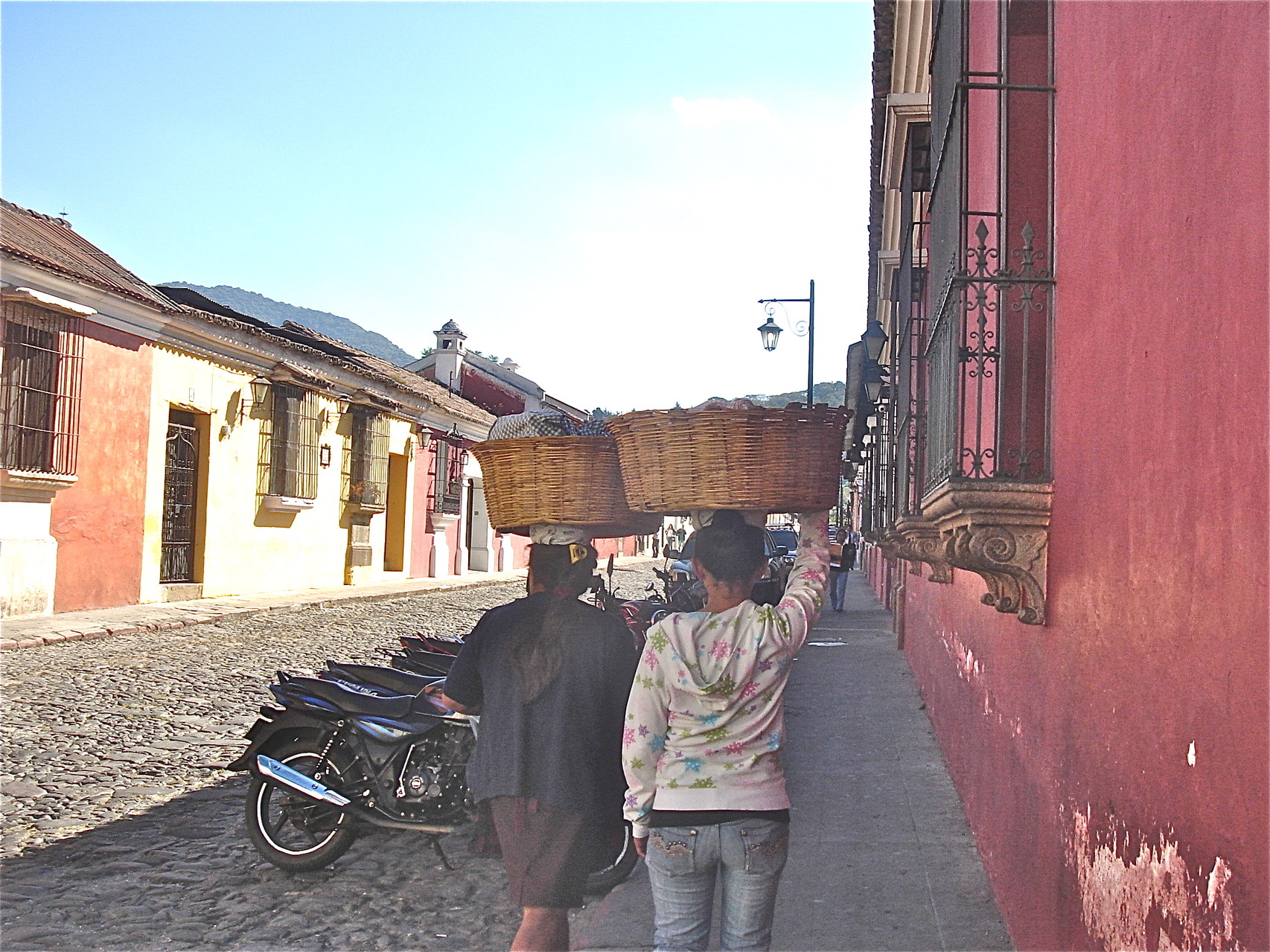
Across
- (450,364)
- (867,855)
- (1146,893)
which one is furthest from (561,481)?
(450,364)

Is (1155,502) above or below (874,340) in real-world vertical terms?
below

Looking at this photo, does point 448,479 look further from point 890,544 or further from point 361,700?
point 361,700

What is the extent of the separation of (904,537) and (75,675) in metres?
7.55

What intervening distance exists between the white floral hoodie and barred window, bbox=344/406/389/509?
68.8 ft

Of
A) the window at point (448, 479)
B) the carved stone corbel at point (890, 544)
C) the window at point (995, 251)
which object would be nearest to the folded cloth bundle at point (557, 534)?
the window at point (995, 251)

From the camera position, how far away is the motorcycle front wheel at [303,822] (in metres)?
4.92

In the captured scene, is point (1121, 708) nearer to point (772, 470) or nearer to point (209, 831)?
point (772, 470)

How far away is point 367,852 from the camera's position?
211 inches

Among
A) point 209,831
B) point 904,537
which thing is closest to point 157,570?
point 209,831

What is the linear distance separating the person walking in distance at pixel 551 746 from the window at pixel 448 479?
25.2 meters

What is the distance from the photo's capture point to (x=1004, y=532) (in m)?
3.50

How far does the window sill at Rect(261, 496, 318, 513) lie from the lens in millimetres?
20062

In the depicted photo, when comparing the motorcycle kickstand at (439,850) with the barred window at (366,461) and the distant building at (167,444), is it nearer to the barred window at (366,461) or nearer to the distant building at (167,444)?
the distant building at (167,444)

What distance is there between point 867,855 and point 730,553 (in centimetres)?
296
